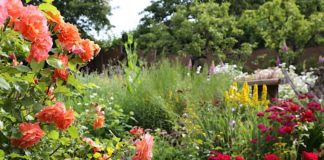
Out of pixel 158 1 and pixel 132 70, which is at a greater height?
pixel 158 1

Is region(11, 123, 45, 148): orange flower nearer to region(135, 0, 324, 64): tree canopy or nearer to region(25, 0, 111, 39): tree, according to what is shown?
region(135, 0, 324, 64): tree canopy

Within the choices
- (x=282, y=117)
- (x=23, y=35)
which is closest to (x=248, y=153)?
(x=282, y=117)

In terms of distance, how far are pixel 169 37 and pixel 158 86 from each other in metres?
9.73

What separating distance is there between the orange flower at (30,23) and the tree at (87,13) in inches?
811

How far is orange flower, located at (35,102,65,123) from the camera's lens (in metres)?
1.52

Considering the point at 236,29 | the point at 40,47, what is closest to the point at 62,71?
the point at 40,47

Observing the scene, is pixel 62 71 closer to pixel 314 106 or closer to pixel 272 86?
pixel 314 106

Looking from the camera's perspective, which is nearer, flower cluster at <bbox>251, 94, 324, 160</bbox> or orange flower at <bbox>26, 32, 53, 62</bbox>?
orange flower at <bbox>26, 32, 53, 62</bbox>

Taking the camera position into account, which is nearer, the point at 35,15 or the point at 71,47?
the point at 35,15

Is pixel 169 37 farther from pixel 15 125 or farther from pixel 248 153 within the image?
pixel 15 125

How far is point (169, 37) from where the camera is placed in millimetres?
14938

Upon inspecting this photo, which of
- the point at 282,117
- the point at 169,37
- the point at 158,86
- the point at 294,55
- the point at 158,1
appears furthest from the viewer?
the point at 158,1

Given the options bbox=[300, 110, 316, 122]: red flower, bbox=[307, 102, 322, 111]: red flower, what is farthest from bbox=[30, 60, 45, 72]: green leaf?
bbox=[307, 102, 322, 111]: red flower

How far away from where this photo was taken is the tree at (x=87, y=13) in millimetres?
22031
